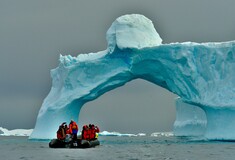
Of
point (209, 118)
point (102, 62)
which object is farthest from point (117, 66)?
point (209, 118)

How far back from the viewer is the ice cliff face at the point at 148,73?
32625 millimetres

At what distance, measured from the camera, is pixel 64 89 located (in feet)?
117

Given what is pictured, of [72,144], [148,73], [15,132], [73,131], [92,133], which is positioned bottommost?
[72,144]

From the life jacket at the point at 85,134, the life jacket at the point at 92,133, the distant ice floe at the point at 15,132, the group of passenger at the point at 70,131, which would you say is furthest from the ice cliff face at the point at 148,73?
the distant ice floe at the point at 15,132

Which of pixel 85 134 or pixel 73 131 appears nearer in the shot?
pixel 73 131

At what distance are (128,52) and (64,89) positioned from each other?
14.9 ft

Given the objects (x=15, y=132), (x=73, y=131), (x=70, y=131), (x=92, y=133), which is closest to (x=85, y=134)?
(x=92, y=133)

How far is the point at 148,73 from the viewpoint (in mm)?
35375

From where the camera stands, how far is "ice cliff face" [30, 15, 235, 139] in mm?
32625

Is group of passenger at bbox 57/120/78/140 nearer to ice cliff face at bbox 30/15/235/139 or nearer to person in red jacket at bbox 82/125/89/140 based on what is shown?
person in red jacket at bbox 82/125/89/140

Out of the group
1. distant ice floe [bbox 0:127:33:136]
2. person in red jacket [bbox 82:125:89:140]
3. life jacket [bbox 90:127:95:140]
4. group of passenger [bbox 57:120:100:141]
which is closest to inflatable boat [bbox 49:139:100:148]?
group of passenger [bbox 57:120:100:141]

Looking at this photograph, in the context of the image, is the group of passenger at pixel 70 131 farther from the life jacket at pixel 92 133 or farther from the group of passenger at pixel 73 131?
the life jacket at pixel 92 133

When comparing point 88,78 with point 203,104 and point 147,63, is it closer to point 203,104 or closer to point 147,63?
point 147,63

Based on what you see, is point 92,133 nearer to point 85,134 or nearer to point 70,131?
point 85,134
